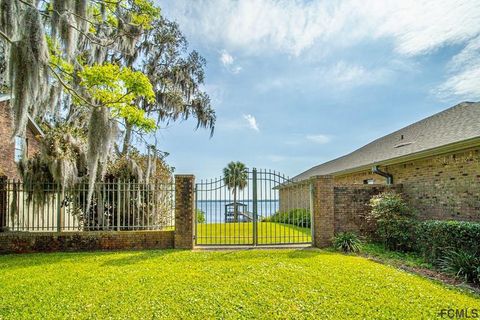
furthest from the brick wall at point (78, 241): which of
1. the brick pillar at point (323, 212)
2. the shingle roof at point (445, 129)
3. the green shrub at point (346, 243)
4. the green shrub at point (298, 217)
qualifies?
the shingle roof at point (445, 129)

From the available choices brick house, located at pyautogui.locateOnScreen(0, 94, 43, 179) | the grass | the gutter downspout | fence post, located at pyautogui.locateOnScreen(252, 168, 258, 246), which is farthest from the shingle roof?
brick house, located at pyautogui.locateOnScreen(0, 94, 43, 179)

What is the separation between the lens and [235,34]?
426 inches

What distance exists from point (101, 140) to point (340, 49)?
27.1ft

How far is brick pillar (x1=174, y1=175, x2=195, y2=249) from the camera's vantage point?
8094 millimetres

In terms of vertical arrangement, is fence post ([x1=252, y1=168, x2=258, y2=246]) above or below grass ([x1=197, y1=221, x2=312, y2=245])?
above

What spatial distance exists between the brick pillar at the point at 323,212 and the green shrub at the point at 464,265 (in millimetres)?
2907

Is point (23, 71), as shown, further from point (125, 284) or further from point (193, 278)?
point (193, 278)

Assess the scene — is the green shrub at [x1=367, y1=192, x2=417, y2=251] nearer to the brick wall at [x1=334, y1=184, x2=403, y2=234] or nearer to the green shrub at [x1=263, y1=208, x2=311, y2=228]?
the brick wall at [x1=334, y1=184, x2=403, y2=234]

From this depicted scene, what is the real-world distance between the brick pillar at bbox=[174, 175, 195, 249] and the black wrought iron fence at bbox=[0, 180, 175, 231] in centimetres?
43

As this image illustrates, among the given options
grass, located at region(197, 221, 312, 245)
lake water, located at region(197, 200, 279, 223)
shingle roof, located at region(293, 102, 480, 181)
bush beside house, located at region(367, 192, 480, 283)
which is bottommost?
grass, located at region(197, 221, 312, 245)

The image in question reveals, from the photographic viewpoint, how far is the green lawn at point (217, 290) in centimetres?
394

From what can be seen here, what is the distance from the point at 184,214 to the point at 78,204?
351 centimetres

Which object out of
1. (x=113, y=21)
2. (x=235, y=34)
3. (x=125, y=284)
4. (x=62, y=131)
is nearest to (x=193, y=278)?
(x=125, y=284)

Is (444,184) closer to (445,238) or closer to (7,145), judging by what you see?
(445,238)
